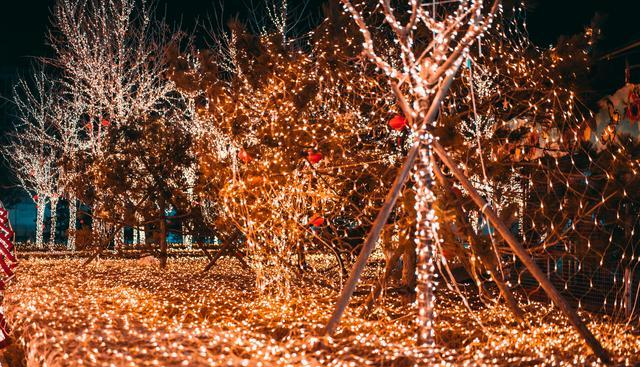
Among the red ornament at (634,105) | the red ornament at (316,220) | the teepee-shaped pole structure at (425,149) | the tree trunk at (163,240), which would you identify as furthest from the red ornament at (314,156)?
the tree trunk at (163,240)

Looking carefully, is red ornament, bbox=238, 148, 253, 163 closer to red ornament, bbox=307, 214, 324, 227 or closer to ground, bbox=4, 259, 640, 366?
red ornament, bbox=307, 214, 324, 227

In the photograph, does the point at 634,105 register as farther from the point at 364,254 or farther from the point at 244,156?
the point at 364,254

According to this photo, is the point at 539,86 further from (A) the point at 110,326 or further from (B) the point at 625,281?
(A) the point at 110,326

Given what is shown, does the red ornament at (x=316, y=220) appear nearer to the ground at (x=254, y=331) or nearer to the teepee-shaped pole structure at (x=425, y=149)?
the ground at (x=254, y=331)

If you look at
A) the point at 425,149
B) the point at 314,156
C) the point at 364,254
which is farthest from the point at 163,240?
the point at 425,149

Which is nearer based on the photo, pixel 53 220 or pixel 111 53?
pixel 111 53

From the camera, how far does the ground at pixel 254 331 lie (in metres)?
4.77

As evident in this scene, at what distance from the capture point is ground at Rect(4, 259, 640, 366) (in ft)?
15.7

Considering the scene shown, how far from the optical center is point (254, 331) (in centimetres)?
611

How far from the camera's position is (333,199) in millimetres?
7488

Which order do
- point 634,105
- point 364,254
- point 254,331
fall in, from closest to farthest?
1. point 364,254
2. point 254,331
3. point 634,105

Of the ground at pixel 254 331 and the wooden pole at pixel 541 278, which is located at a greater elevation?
the wooden pole at pixel 541 278

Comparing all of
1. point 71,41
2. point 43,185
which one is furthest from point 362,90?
point 43,185

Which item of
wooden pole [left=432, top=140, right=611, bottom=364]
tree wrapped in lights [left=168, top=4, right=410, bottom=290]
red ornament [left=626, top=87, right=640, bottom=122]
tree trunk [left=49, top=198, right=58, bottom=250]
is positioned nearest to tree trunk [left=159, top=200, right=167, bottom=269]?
tree wrapped in lights [left=168, top=4, right=410, bottom=290]
